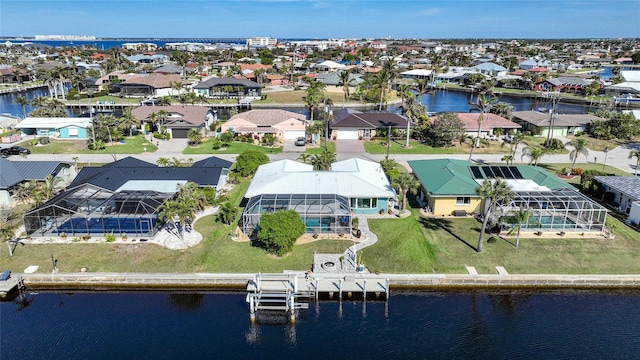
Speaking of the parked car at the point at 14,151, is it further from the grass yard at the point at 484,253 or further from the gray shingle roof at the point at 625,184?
the gray shingle roof at the point at 625,184

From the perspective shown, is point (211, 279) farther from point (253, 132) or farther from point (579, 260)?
point (253, 132)

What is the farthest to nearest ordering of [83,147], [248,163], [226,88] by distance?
1. [226,88]
2. [83,147]
3. [248,163]

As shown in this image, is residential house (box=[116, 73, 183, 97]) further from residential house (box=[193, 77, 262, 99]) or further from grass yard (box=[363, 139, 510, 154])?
grass yard (box=[363, 139, 510, 154])

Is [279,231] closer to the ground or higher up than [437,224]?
higher up

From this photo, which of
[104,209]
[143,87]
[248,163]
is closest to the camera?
[104,209]

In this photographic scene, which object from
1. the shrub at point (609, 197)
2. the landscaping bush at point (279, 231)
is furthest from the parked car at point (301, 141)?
the shrub at point (609, 197)

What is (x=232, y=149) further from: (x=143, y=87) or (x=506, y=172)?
(x=143, y=87)

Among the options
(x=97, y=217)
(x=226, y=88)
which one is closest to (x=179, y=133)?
(x=97, y=217)
